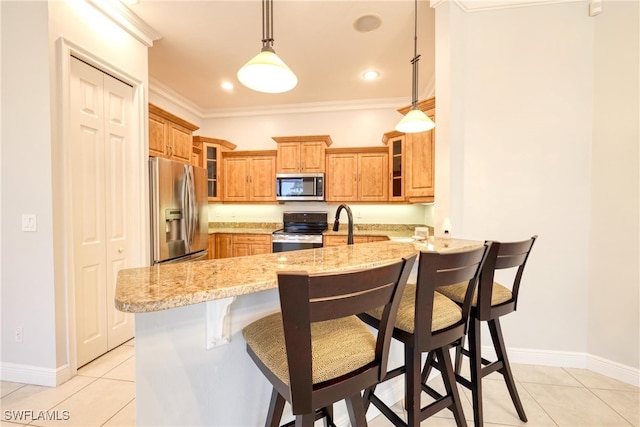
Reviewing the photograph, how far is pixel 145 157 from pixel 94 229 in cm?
79

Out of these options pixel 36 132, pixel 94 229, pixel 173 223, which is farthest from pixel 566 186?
pixel 36 132

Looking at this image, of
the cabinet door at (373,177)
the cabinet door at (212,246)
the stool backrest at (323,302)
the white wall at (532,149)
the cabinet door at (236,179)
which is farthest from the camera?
the cabinet door at (236,179)

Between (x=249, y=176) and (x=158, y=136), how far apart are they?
1604mm

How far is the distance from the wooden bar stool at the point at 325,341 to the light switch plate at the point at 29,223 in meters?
1.94

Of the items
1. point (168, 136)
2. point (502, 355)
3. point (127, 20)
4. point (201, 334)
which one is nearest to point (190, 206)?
point (168, 136)

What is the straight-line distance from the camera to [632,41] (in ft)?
6.36

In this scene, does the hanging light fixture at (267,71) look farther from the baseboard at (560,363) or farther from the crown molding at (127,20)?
the baseboard at (560,363)

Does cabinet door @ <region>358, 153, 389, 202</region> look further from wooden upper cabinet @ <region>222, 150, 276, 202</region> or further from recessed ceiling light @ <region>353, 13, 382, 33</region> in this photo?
recessed ceiling light @ <region>353, 13, 382, 33</region>

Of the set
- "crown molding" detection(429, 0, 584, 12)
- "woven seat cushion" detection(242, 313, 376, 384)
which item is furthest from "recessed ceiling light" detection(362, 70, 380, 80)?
"woven seat cushion" detection(242, 313, 376, 384)

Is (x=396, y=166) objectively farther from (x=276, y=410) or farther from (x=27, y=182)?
(x=27, y=182)

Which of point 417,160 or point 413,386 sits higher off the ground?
point 417,160

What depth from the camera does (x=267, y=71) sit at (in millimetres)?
1531

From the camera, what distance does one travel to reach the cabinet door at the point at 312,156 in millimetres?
4312

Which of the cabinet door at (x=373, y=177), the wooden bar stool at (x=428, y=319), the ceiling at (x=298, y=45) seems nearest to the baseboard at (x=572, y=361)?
the wooden bar stool at (x=428, y=319)
